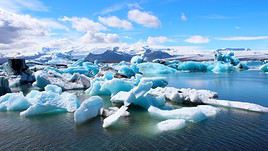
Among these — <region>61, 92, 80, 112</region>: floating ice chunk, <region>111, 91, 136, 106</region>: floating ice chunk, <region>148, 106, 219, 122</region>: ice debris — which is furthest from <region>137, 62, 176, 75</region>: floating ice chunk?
<region>148, 106, 219, 122</region>: ice debris

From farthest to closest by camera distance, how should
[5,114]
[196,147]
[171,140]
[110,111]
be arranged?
[5,114] < [110,111] < [171,140] < [196,147]

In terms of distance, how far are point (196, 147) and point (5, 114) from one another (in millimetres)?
6694

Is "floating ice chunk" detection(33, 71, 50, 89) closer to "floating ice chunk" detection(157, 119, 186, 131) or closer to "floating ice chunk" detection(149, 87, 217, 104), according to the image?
"floating ice chunk" detection(149, 87, 217, 104)

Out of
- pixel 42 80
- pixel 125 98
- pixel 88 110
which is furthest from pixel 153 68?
pixel 88 110

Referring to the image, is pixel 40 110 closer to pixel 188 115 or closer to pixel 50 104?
pixel 50 104

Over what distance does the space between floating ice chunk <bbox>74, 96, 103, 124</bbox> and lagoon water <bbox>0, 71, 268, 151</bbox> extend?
0.20 m

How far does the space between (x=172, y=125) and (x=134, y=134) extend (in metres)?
1.02

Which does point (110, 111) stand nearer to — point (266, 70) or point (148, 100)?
point (148, 100)

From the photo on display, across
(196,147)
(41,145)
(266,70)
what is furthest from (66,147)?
(266,70)

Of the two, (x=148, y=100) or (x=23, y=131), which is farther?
(x=148, y=100)

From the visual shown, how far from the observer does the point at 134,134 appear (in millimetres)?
7223

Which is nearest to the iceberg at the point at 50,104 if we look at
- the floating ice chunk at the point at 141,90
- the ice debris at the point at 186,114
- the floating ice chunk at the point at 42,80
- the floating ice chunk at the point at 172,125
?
the floating ice chunk at the point at 141,90

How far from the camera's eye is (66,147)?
6.43 meters

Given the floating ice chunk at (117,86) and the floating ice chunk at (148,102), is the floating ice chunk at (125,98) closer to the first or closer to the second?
the floating ice chunk at (148,102)
